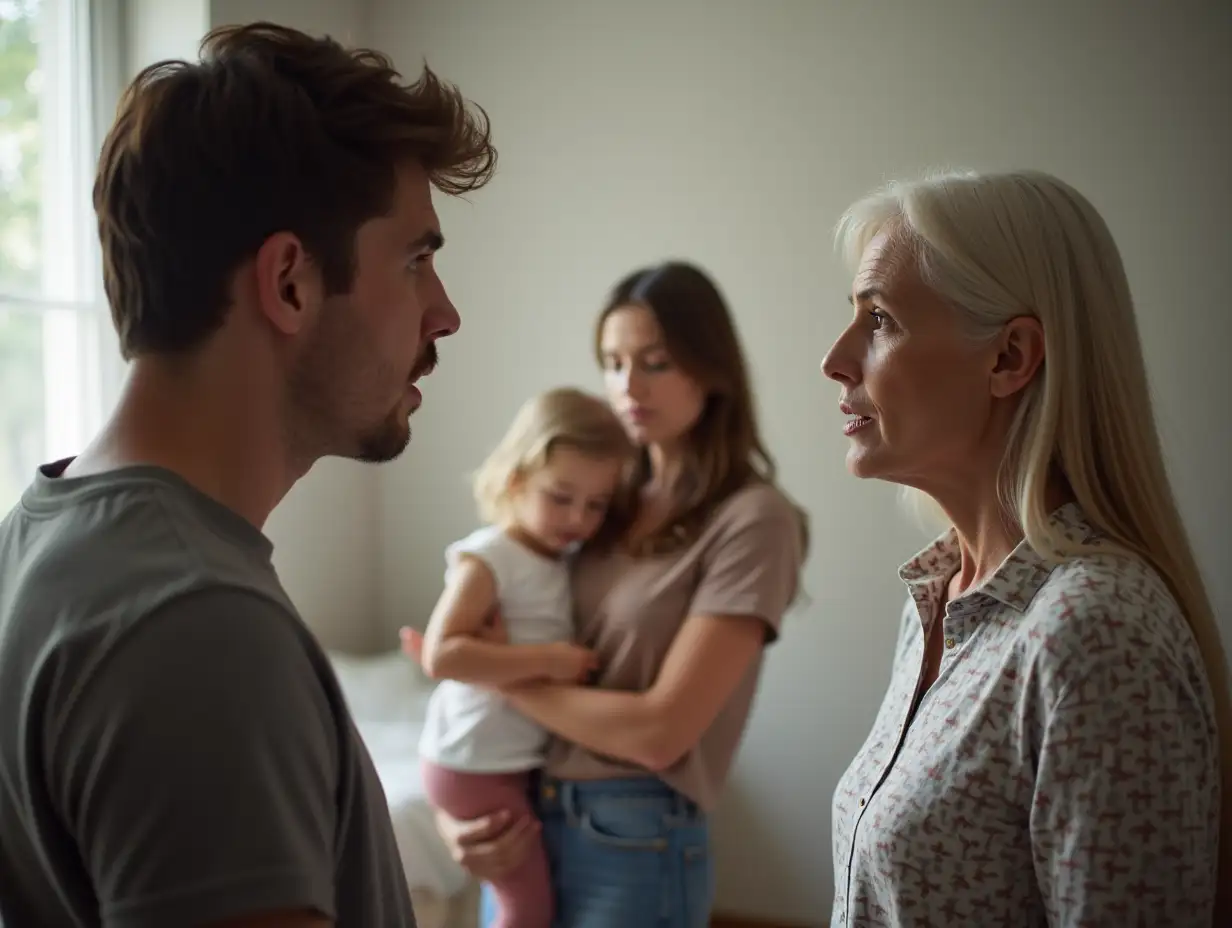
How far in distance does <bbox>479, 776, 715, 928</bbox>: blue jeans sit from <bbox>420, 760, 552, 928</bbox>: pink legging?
0.11 feet

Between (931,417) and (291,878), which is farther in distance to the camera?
(931,417)

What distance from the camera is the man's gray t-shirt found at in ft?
2.26

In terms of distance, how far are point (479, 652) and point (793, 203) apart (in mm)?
1590

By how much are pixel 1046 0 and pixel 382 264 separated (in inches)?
87.0

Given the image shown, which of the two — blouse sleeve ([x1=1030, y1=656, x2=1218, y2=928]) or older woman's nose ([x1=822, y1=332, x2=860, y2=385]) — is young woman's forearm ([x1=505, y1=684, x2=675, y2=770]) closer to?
older woman's nose ([x1=822, y1=332, x2=860, y2=385])

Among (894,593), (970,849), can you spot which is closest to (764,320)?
(894,593)

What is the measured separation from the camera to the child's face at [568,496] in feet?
6.15

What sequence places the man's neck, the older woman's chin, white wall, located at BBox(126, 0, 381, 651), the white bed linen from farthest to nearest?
1. white wall, located at BBox(126, 0, 381, 651)
2. the white bed linen
3. the older woman's chin
4. the man's neck

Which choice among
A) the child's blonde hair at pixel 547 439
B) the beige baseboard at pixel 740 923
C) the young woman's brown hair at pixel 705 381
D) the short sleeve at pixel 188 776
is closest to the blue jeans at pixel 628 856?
the young woman's brown hair at pixel 705 381

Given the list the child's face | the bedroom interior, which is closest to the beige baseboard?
the bedroom interior

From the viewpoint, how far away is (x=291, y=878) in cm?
71

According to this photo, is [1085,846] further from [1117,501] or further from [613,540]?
[613,540]

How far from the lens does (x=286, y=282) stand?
0.93 meters

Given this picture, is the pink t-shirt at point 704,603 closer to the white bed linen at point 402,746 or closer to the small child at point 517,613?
the small child at point 517,613
